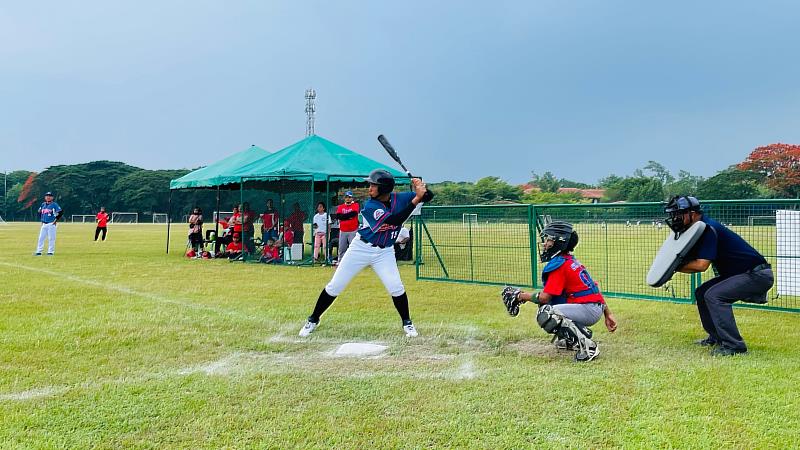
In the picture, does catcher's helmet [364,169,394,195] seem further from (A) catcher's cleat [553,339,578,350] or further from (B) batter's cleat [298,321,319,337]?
(A) catcher's cleat [553,339,578,350]

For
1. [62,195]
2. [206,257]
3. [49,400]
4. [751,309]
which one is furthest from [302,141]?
[62,195]

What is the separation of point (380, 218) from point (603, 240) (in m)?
5.67

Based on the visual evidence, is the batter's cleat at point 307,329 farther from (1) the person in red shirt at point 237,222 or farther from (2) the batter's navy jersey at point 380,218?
(1) the person in red shirt at point 237,222

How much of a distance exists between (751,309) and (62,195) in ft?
390

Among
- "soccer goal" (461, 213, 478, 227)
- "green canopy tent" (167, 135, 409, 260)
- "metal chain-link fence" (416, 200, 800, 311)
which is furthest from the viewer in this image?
"green canopy tent" (167, 135, 409, 260)

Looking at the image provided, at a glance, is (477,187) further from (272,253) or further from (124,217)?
(272,253)

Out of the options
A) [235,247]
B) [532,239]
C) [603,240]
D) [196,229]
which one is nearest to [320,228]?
[235,247]

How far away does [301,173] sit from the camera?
16703 millimetres

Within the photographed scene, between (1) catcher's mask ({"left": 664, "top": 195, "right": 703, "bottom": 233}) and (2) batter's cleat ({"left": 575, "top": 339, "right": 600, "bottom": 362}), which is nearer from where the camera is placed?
(2) batter's cleat ({"left": 575, "top": 339, "right": 600, "bottom": 362})

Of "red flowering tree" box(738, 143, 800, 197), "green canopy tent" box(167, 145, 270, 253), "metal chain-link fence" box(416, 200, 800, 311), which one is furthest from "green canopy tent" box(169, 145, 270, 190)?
"red flowering tree" box(738, 143, 800, 197)

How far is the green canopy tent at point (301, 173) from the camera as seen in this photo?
55.6ft

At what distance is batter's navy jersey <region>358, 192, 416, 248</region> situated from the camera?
7.06m

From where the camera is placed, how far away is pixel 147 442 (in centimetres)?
397

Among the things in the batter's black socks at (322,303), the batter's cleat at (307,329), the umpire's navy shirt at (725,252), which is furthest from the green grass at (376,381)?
the umpire's navy shirt at (725,252)
